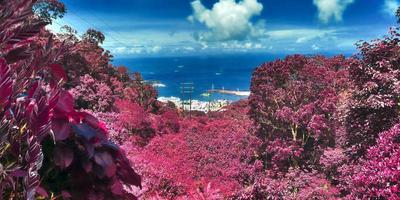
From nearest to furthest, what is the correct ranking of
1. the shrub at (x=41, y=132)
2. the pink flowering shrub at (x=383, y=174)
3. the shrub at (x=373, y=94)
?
1. the shrub at (x=41, y=132)
2. the pink flowering shrub at (x=383, y=174)
3. the shrub at (x=373, y=94)

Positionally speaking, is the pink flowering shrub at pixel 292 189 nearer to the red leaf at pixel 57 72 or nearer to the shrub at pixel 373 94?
the shrub at pixel 373 94

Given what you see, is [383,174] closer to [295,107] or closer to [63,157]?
[63,157]

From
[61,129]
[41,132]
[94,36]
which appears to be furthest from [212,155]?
[94,36]

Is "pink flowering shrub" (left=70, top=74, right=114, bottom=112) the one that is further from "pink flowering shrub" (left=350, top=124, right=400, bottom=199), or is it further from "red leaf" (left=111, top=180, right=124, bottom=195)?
"red leaf" (left=111, top=180, right=124, bottom=195)

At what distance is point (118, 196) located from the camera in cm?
139

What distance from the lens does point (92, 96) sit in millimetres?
12750

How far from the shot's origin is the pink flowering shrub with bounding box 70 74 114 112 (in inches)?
495

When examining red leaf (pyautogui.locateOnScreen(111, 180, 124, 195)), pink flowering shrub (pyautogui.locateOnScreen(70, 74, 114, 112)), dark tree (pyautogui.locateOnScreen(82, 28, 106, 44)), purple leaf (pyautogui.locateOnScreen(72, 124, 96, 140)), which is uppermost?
dark tree (pyautogui.locateOnScreen(82, 28, 106, 44))

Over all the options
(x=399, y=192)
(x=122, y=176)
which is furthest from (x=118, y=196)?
(x=399, y=192)

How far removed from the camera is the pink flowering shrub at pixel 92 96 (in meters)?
12.6

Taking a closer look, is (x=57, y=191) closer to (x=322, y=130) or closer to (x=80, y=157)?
(x=80, y=157)

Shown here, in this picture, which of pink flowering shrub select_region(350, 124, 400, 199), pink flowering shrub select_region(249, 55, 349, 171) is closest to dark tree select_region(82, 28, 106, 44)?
pink flowering shrub select_region(249, 55, 349, 171)

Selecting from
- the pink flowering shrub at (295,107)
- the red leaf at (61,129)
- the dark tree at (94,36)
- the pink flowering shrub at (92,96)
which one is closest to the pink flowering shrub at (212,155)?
the pink flowering shrub at (295,107)

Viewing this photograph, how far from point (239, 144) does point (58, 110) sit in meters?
11.6
